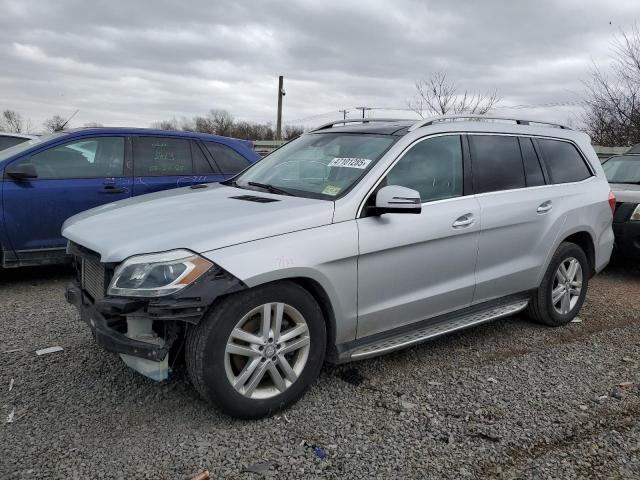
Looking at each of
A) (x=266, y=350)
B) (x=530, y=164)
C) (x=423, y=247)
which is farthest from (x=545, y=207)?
(x=266, y=350)

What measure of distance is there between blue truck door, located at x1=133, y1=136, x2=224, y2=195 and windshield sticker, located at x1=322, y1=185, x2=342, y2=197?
3.19 meters

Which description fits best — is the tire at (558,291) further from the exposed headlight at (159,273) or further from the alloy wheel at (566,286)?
the exposed headlight at (159,273)

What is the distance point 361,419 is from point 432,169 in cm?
174

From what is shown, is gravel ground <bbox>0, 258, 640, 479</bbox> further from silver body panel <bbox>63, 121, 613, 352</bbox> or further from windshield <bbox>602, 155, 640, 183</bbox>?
windshield <bbox>602, 155, 640, 183</bbox>

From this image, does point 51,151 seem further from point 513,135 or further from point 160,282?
point 513,135

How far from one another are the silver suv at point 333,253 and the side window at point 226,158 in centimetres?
235

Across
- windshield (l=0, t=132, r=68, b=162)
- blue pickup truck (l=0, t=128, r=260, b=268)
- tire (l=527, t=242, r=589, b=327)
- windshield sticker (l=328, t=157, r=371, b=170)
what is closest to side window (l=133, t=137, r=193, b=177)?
blue pickup truck (l=0, t=128, r=260, b=268)

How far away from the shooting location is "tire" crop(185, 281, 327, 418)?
8.89 feet

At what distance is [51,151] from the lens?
5559 millimetres

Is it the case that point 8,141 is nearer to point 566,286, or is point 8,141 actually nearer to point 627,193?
point 566,286

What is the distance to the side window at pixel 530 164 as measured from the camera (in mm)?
4352

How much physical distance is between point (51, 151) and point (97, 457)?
3.95 metres

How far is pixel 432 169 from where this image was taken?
3715mm

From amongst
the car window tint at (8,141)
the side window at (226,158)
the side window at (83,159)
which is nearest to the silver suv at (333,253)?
the side window at (83,159)
